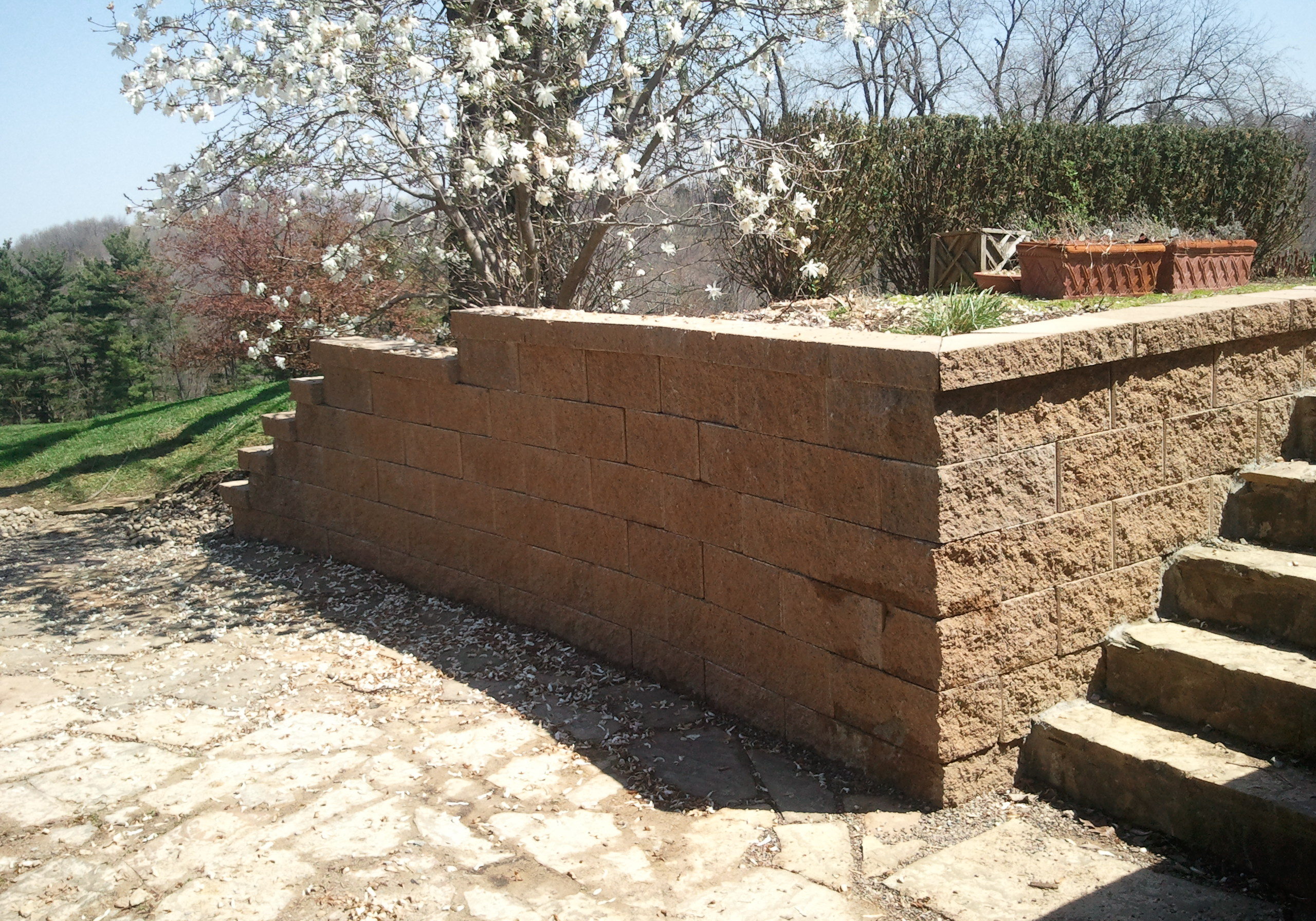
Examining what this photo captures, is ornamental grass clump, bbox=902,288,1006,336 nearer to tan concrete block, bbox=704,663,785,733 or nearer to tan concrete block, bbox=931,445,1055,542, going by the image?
tan concrete block, bbox=931,445,1055,542

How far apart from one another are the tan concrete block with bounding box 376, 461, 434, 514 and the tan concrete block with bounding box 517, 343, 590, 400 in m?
1.06

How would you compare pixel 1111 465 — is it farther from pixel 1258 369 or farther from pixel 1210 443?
pixel 1258 369

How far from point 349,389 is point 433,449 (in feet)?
2.93

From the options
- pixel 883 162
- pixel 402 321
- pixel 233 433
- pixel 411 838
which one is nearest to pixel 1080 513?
pixel 411 838

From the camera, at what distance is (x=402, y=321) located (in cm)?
1182

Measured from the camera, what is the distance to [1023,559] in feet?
11.1

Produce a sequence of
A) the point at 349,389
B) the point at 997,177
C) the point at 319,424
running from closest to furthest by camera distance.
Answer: the point at 349,389, the point at 319,424, the point at 997,177

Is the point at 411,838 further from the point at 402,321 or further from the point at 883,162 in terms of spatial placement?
the point at 402,321

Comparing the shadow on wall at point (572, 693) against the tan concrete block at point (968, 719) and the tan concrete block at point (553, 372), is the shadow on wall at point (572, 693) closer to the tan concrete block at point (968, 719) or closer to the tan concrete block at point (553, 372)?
the tan concrete block at point (968, 719)

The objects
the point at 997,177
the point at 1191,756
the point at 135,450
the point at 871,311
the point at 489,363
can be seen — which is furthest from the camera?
the point at 135,450

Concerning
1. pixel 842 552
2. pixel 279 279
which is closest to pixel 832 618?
pixel 842 552

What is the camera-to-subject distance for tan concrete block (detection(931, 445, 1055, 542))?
3.18m

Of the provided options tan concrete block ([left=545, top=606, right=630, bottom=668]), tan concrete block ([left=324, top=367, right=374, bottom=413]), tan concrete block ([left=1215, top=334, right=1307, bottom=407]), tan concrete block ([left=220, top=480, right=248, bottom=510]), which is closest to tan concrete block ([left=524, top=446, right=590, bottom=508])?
tan concrete block ([left=545, top=606, right=630, bottom=668])

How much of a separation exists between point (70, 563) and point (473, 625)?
3422 mm
